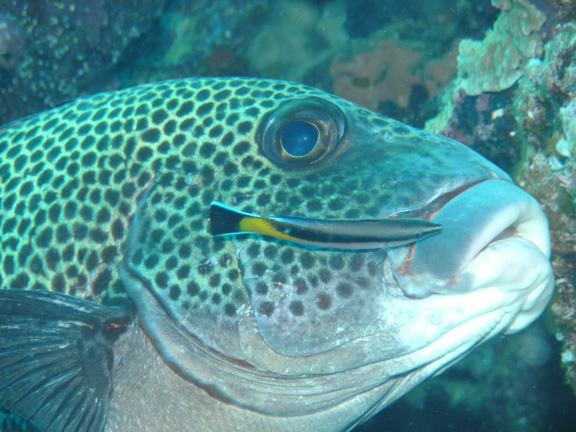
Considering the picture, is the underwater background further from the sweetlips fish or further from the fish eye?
the fish eye

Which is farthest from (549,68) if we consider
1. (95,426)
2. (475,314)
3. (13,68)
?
(13,68)

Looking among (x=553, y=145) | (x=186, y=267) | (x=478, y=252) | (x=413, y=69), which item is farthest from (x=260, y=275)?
(x=413, y=69)

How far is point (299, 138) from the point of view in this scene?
6.79 ft

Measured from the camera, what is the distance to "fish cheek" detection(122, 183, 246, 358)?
6.08 ft

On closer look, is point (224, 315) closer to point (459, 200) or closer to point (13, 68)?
point (459, 200)

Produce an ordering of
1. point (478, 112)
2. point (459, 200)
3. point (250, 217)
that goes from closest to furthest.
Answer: point (250, 217) → point (459, 200) → point (478, 112)

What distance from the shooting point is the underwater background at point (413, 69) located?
9.18 feet

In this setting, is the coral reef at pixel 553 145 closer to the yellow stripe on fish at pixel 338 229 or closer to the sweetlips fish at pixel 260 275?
the sweetlips fish at pixel 260 275

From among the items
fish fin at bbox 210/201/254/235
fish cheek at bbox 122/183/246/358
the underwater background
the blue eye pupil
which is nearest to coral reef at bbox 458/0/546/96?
the underwater background

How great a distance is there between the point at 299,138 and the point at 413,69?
2428mm

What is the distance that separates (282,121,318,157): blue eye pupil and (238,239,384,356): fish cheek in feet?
1.89

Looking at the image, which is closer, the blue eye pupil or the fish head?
the fish head

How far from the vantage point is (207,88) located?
261 cm

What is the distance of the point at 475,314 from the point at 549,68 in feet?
6.21
